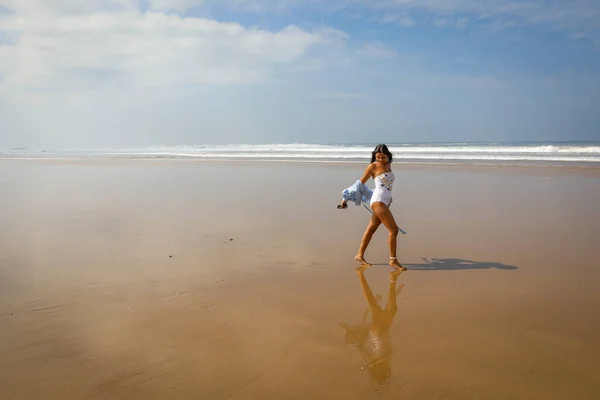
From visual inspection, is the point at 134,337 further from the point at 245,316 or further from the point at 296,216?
the point at 296,216

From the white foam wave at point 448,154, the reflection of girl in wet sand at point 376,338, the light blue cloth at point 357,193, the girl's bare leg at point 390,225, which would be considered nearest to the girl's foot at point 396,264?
the girl's bare leg at point 390,225

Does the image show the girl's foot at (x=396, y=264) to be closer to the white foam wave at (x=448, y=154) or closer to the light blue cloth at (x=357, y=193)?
the light blue cloth at (x=357, y=193)

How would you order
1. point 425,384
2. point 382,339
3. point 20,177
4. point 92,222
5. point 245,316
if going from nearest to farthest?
point 425,384, point 382,339, point 245,316, point 92,222, point 20,177

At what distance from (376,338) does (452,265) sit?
2.37 meters

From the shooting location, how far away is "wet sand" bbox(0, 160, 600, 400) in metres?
2.87

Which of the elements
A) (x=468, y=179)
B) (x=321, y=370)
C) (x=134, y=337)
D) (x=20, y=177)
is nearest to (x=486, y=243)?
(x=321, y=370)

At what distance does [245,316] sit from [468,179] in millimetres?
12412

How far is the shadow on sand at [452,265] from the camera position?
5322 mm

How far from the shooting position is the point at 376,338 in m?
3.46

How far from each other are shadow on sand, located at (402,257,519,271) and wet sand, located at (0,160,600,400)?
0.11ft

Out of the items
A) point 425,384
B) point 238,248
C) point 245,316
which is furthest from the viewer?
point 238,248

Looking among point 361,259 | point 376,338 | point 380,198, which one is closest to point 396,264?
point 361,259

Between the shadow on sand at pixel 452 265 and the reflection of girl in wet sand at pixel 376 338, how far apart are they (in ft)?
3.40

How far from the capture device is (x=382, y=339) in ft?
11.3
